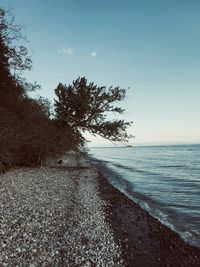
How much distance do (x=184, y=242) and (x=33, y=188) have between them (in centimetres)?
1032

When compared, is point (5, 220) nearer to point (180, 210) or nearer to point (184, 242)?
point (184, 242)

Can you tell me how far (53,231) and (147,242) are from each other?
386cm

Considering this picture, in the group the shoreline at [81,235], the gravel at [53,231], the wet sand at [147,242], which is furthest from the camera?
the wet sand at [147,242]

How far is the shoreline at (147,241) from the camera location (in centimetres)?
921

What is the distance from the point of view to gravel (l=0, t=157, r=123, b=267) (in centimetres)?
827

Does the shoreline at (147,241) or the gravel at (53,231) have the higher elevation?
the gravel at (53,231)

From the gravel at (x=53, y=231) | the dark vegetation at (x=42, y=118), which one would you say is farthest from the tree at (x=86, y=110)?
the gravel at (x=53, y=231)

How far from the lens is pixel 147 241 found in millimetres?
10883

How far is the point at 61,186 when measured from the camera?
1978cm

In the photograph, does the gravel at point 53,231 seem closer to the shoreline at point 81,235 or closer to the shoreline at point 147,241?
the shoreline at point 81,235

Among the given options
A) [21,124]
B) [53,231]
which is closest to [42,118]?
[21,124]

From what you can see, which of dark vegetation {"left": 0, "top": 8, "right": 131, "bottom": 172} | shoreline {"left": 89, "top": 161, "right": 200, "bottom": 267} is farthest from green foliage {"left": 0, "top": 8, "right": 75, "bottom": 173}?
shoreline {"left": 89, "top": 161, "right": 200, "bottom": 267}

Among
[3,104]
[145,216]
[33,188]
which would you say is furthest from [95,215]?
[3,104]

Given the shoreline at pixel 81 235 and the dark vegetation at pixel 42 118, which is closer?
the shoreline at pixel 81 235
